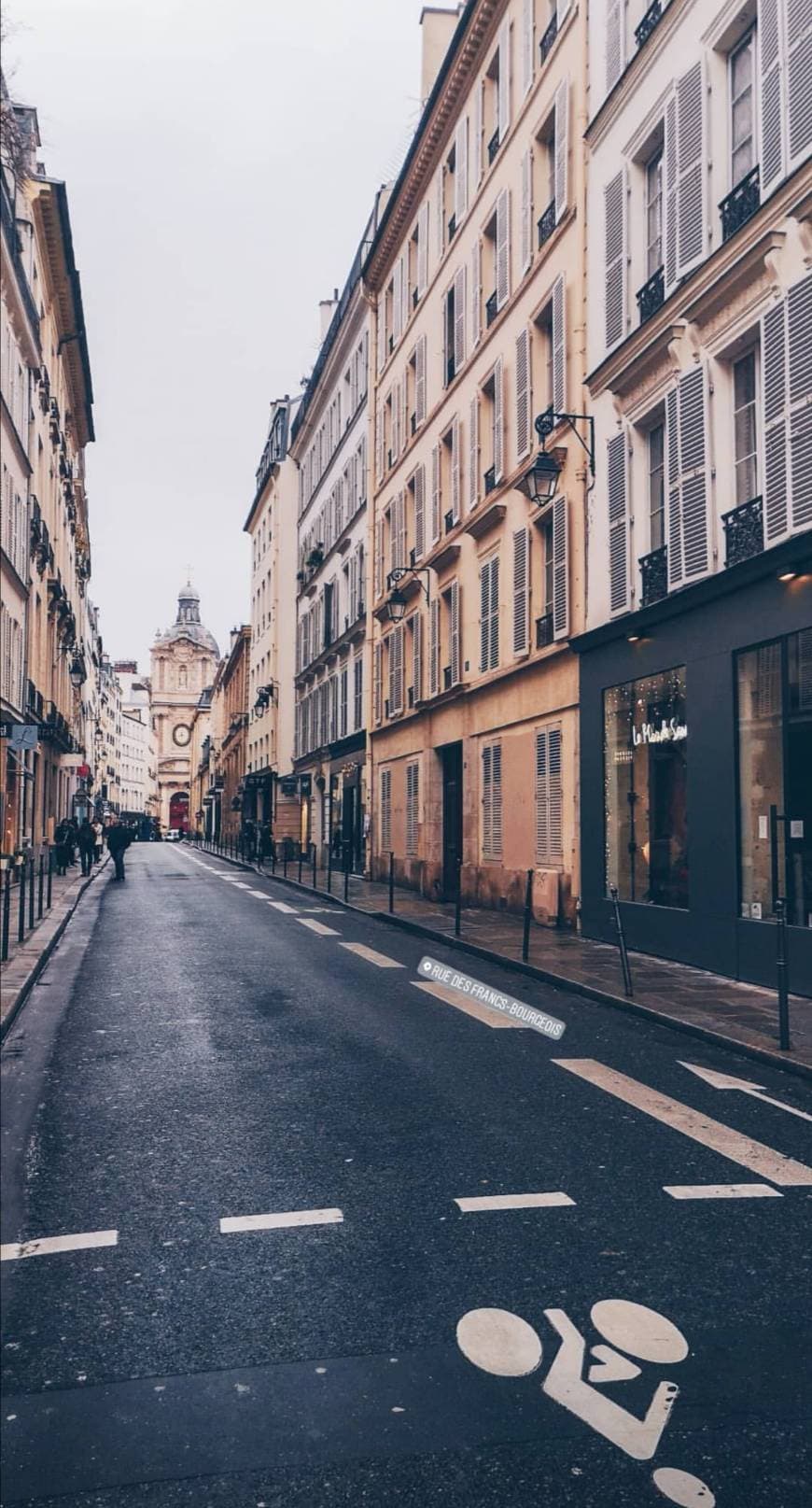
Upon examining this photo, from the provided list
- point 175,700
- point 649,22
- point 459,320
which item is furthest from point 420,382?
point 175,700

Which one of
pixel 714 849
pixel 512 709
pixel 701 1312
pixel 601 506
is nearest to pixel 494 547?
pixel 512 709

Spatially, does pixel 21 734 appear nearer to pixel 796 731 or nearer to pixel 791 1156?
pixel 796 731

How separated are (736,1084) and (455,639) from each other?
17314 mm

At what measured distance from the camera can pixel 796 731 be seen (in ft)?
36.8

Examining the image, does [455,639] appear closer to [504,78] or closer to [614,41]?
[504,78]

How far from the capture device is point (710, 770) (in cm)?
1282

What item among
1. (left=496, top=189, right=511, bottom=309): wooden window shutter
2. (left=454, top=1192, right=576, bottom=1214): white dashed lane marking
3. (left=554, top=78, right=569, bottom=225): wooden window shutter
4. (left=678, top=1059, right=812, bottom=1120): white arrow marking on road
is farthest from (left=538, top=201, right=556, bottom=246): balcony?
(left=454, top=1192, right=576, bottom=1214): white dashed lane marking

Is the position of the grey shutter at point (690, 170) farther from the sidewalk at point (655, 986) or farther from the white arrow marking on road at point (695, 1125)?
the white arrow marking on road at point (695, 1125)

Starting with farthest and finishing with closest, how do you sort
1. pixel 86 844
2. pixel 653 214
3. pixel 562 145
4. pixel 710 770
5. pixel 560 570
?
pixel 86 844 < pixel 562 145 < pixel 560 570 < pixel 653 214 < pixel 710 770

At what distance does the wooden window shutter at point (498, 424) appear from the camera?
21266 millimetres

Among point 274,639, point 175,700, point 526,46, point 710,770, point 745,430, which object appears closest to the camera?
point 745,430

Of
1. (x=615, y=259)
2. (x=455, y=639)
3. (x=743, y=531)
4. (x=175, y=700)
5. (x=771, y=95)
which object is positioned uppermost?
(x=175, y=700)

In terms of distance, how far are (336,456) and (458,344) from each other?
1584 cm

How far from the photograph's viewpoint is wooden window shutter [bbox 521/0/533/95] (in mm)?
20203
